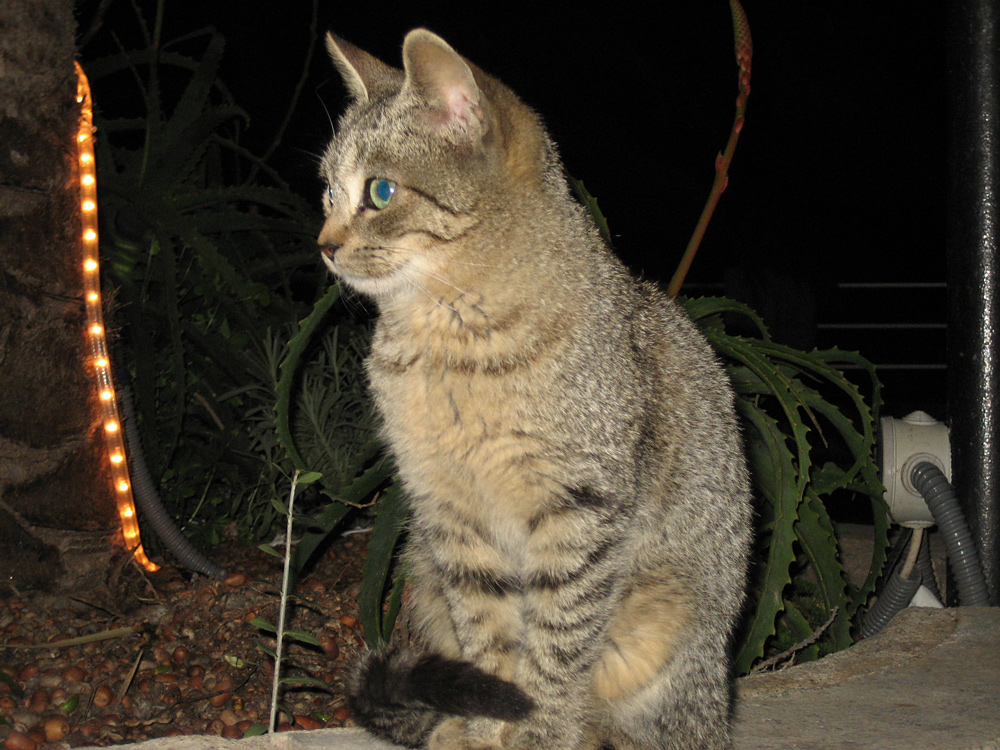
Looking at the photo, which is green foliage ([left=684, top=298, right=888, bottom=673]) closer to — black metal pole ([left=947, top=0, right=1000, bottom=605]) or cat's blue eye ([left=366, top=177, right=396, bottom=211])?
black metal pole ([left=947, top=0, right=1000, bottom=605])

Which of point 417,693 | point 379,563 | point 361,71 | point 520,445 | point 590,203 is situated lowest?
point 417,693

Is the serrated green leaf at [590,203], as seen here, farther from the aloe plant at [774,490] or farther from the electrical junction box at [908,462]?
the electrical junction box at [908,462]

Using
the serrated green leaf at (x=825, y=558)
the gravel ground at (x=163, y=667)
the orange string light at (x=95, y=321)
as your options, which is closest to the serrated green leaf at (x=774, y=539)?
the serrated green leaf at (x=825, y=558)

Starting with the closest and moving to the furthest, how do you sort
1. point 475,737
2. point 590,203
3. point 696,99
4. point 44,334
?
point 475,737
point 44,334
point 590,203
point 696,99

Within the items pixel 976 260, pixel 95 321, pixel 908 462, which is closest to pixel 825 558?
pixel 908 462

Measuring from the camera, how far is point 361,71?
85.3 inches

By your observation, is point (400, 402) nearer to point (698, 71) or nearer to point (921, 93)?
point (698, 71)

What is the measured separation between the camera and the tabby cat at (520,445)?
5.90 feet

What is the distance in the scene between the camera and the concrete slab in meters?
1.92

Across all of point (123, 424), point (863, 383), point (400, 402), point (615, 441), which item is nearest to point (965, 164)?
point (615, 441)

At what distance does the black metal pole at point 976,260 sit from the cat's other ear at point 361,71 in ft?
6.57

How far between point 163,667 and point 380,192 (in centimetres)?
131

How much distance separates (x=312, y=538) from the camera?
93.4 inches

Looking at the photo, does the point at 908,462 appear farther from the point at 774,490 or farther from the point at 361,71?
the point at 361,71
